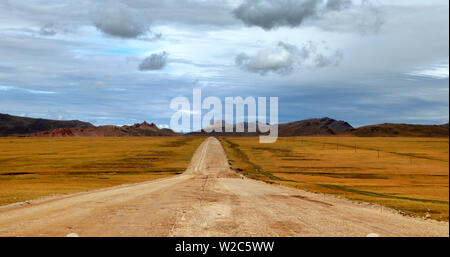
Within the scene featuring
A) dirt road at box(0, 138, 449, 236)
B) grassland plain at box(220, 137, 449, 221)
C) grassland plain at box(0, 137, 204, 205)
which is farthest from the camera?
grassland plain at box(0, 137, 204, 205)

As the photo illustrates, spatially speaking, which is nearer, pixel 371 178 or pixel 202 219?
pixel 202 219

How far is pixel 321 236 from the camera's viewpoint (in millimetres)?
13758

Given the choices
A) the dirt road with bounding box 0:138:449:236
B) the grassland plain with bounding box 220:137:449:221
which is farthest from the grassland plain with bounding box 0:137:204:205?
the grassland plain with bounding box 220:137:449:221

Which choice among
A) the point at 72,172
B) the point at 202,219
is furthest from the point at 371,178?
the point at 72,172

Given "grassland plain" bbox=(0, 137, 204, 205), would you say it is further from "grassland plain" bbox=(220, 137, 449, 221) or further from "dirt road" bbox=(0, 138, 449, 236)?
"grassland plain" bbox=(220, 137, 449, 221)

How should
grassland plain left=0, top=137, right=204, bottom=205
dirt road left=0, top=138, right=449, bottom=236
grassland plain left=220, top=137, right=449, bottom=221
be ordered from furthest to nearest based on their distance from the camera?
grassland plain left=0, top=137, right=204, bottom=205, grassland plain left=220, top=137, right=449, bottom=221, dirt road left=0, top=138, right=449, bottom=236

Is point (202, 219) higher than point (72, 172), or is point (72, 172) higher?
point (202, 219)

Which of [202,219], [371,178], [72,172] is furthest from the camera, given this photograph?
[72,172]

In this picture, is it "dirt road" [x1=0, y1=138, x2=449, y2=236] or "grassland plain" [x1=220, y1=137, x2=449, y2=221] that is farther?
"grassland plain" [x1=220, y1=137, x2=449, y2=221]

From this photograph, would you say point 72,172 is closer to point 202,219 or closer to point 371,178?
point 371,178

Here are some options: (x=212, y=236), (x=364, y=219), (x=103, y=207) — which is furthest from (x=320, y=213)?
(x=103, y=207)

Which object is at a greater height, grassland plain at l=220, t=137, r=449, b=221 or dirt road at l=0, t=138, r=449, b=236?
dirt road at l=0, t=138, r=449, b=236
